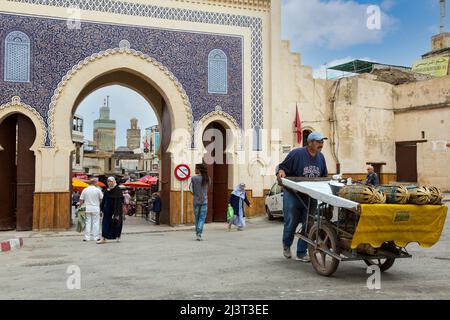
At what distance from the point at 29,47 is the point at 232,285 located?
12.5 metres

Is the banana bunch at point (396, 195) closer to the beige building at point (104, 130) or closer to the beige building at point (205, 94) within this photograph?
the beige building at point (205, 94)

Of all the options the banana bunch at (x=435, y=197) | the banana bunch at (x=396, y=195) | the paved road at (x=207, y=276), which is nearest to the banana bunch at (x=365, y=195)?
the banana bunch at (x=396, y=195)

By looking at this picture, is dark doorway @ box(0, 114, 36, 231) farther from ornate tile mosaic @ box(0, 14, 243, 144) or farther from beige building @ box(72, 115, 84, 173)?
beige building @ box(72, 115, 84, 173)

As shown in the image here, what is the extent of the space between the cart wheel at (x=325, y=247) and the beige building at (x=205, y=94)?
1061cm

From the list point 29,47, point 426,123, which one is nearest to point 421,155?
point 426,123

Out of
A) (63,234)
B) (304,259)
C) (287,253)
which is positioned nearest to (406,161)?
(63,234)

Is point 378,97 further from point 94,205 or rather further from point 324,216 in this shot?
point 324,216

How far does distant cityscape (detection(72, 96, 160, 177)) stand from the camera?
56.2 m

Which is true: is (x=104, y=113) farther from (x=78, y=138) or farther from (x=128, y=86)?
(x=128, y=86)

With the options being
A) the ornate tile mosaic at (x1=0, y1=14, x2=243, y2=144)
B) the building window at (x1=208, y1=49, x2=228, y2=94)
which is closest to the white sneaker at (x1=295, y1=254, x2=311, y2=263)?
the ornate tile mosaic at (x1=0, y1=14, x2=243, y2=144)

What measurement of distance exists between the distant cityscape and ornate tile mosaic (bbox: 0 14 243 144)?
3002 centimetres

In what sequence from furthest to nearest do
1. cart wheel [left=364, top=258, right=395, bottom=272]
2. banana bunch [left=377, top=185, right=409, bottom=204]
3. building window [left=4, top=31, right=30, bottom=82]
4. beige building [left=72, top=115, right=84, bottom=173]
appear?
beige building [left=72, top=115, right=84, bottom=173], building window [left=4, top=31, right=30, bottom=82], cart wheel [left=364, top=258, right=395, bottom=272], banana bunch [left=377, top=185, right=409, bottom=204]

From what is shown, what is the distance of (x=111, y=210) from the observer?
1156 cm

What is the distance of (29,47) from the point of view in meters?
15.6
